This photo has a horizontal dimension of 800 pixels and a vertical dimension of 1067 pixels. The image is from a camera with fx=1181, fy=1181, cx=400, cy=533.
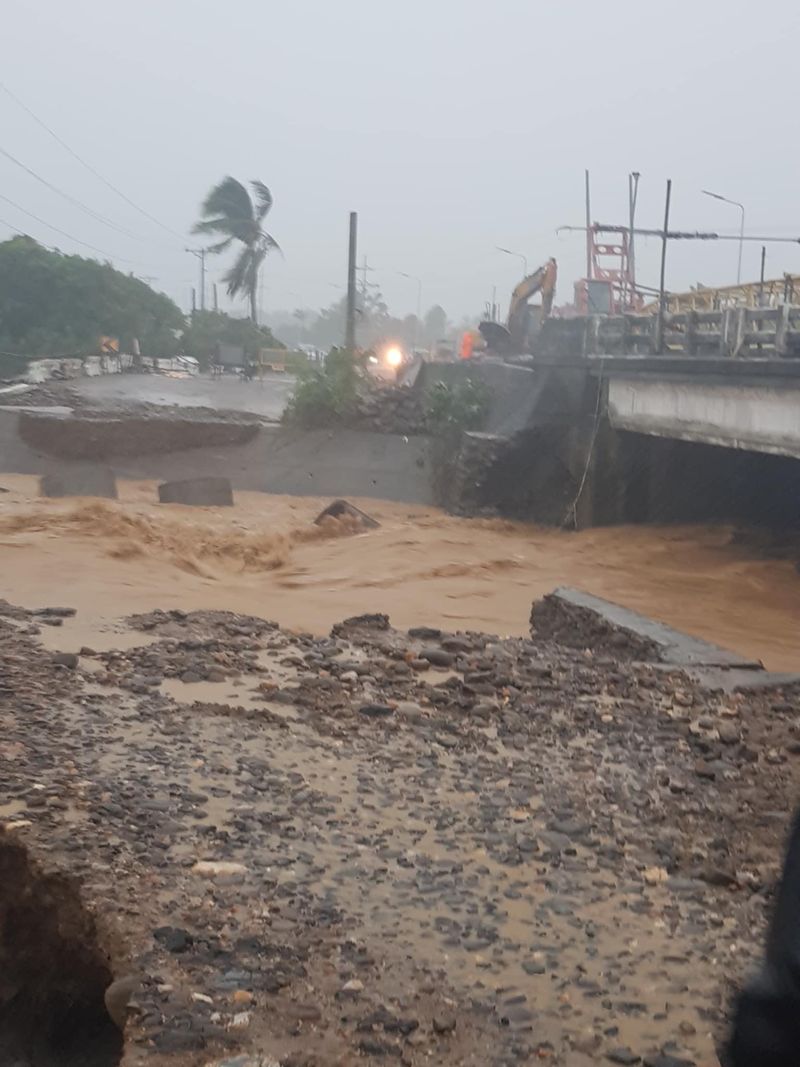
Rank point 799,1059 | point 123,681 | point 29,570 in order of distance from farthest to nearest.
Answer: point 29,570, point 123,681, point 799,1059

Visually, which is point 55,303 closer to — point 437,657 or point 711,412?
point 711,412

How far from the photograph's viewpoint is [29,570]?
11.6 m

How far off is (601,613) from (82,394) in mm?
18761

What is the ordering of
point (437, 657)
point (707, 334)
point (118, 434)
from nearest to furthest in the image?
point (437, 657) → point (707, 334) → point (118, 434)

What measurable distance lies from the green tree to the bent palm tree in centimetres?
680

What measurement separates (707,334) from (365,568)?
569 cm

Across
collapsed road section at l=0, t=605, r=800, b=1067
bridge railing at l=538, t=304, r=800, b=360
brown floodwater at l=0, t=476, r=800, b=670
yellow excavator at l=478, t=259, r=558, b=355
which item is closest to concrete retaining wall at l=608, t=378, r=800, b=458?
bridge railing at l=538, t=304, r=800, b=360

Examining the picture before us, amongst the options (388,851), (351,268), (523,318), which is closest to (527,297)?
(523,318)

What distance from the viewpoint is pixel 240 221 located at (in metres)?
45.4

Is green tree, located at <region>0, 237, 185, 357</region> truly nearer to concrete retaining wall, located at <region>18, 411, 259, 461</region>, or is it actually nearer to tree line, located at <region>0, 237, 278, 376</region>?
tree line, located at <region>0, 237, 278, 376</region>

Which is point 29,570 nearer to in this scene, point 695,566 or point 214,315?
point 695,566

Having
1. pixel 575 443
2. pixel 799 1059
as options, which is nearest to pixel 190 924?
pixel 799 1059

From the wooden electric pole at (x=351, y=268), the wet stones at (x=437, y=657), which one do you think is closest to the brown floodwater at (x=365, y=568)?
the wet stones at (x=437, y=657)

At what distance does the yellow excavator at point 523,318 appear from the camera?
2925 cm
